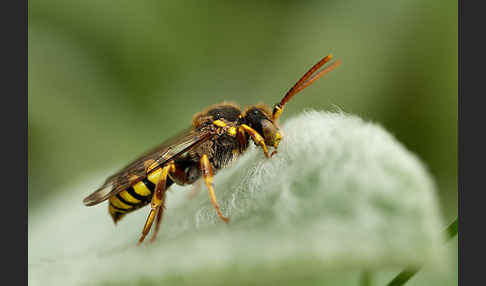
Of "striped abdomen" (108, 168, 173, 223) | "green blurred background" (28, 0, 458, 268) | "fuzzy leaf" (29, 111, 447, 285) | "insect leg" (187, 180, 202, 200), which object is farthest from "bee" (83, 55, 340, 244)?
"green blurred background" (28, 0, 458, 268)

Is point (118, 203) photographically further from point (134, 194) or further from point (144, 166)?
point (144, 166)

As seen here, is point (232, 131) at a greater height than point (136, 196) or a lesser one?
greater

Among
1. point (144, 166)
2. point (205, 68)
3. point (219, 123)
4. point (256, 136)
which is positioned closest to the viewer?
point (256, 136)

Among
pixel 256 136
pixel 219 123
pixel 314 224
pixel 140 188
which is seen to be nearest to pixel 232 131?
pixel 219 123

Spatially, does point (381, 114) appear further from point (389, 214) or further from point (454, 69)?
point (389, 214)

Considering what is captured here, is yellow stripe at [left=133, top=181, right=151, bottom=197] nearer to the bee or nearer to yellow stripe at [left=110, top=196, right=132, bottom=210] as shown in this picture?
the bee

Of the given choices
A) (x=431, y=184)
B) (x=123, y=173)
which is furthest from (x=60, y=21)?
(x=431, y=184)
